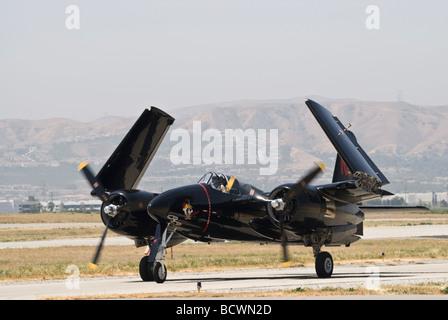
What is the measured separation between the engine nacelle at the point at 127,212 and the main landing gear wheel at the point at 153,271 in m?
2.27

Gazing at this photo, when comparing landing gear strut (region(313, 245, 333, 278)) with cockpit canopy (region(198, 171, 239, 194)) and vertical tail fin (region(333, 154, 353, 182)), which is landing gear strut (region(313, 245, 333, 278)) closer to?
cockpit canopy (region(198, 171, 239, 194))

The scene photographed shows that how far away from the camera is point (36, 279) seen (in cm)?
3909

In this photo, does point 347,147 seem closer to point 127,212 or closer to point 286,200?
point 286,200

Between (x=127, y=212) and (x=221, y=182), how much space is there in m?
4.49

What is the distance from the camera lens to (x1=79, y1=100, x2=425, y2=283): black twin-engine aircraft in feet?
113

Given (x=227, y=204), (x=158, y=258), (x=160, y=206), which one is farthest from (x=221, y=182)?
(x=158, y=258)

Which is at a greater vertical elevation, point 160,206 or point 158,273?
point 160,206

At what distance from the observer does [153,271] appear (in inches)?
1351

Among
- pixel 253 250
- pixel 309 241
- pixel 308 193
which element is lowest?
pixel 253 250

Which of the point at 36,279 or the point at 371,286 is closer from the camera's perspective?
the point at 371,286
